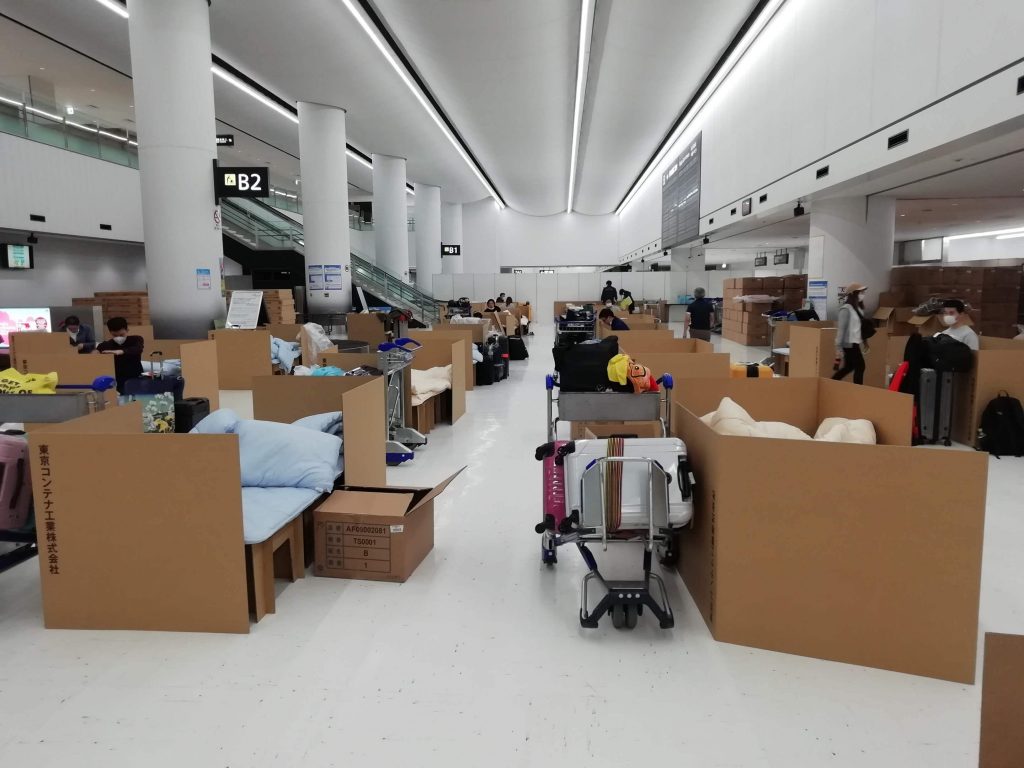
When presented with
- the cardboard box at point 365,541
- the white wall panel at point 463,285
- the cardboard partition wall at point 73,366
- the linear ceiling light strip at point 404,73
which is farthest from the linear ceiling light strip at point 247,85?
the white wall panel at point 463,285

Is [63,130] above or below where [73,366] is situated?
above

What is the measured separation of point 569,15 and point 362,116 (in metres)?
7.20

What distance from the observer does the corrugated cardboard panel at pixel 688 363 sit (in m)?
5.44

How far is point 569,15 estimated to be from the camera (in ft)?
37.2

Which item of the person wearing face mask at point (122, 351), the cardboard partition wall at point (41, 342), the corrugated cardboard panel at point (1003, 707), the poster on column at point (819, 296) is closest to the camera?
the corrugated cardboard panel at point (1003, 707)

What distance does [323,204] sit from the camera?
15297mm

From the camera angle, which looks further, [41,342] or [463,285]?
[463,285]

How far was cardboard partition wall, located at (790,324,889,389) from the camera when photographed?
798cm

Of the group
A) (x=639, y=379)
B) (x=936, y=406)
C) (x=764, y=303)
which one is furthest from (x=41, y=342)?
(x=764, y=303)

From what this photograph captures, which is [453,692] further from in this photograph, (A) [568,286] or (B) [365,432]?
(A) [568,286]

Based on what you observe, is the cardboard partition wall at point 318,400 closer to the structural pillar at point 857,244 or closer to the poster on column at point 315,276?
the structural pillar at point 857,244

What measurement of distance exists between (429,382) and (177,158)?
5.50 metres

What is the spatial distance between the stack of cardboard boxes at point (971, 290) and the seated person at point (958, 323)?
3.79 metres

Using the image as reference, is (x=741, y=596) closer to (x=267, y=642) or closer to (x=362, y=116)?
(x=267, y=642)
